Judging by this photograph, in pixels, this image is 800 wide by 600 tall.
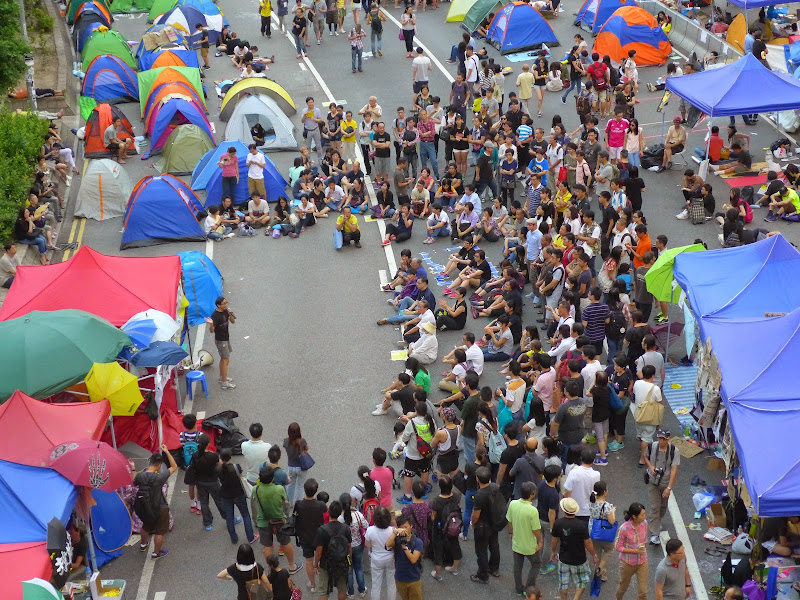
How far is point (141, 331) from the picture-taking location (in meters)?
15.3

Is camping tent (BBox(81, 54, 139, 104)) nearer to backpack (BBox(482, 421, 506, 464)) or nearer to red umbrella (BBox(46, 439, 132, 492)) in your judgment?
red umbrella (BBox(46, 439, 132, 492))

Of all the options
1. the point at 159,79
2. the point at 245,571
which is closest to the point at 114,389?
the point at 245,571

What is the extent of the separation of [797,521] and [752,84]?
42.1ft

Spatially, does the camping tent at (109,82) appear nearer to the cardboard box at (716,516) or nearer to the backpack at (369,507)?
the backpack at (369,507)

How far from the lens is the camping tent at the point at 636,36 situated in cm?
3008

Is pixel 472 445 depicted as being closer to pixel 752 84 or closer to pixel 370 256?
pixel 370 256

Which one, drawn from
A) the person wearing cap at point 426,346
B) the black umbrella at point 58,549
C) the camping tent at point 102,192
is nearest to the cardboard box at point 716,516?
the person wearing cap at point 426,346

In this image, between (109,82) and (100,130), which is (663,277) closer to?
(100,130)

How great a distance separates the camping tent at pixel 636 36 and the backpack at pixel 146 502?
21.2 meters

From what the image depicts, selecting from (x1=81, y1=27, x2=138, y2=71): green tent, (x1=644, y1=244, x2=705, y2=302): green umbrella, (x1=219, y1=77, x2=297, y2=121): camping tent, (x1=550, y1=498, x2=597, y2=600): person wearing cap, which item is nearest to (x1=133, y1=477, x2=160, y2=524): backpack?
(x1=550, y1=498, x2=597, y2=600): person wearing cap

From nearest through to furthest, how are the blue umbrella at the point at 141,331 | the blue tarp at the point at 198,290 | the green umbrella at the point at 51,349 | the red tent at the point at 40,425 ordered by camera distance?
1. the red tent at the point at 40,425
2. the green umbrella at the point at 51,349
3. the blue umbrella at the point at 141,331
4. the blue tarp at the point at 198,290

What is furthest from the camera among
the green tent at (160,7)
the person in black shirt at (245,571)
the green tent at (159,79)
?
the green tent at (160,7)

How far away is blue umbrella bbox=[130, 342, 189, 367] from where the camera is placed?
48.7ft

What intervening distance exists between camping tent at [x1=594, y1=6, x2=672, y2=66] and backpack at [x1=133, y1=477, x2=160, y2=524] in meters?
21.2
